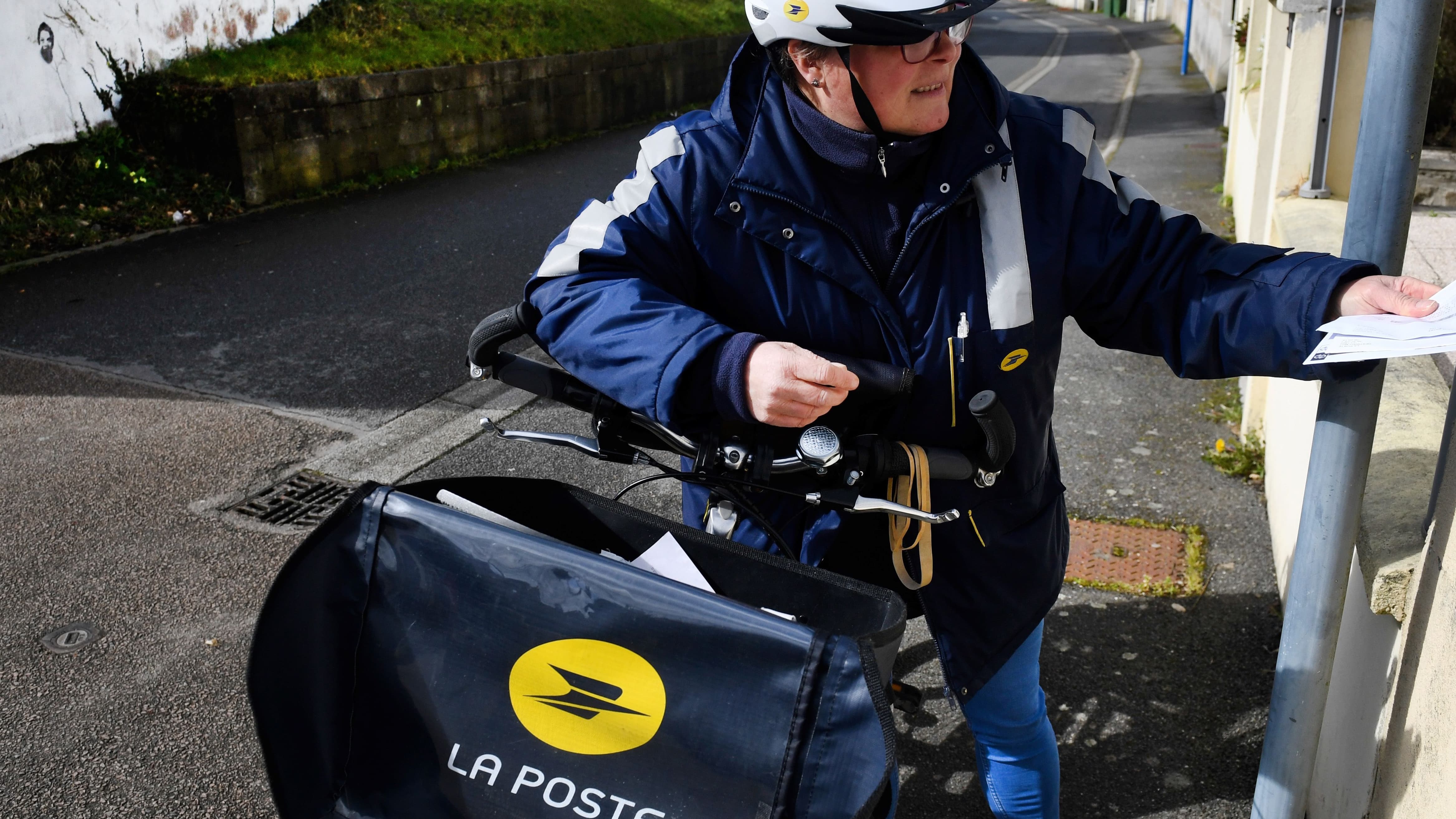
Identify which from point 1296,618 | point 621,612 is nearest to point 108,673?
point 621,612

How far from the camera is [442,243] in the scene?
27.4ft

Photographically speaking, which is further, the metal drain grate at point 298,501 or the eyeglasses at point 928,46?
the metal drain grate at point 298,501

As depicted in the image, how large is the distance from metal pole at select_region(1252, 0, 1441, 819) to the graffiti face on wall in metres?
9.09

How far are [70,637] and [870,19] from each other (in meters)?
3.18

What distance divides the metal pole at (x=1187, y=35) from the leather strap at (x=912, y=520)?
20.5 meters

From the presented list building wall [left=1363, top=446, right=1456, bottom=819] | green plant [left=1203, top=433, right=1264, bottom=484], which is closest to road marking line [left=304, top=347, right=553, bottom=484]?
green plant [left=1203, top=433, right=1264, bottom=484]

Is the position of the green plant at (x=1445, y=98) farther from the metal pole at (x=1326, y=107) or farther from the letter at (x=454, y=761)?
the letter at (x=454, y=761)

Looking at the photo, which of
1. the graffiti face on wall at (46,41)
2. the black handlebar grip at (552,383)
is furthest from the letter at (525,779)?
the graffiti face on wall at (46,41)

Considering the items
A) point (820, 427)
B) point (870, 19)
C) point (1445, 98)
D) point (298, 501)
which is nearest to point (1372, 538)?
point (820, 427)

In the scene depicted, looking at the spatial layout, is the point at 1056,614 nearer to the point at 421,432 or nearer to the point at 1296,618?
the point at 1296,618

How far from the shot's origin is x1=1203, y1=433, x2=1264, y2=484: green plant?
4496mm

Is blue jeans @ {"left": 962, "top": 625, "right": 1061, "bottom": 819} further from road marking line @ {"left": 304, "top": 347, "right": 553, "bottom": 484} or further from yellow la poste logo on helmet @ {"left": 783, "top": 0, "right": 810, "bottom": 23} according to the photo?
road marking line @ {"left": 304, "top": 347, "right": 553, "bottom": 484}

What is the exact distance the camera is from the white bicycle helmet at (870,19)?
1.65m

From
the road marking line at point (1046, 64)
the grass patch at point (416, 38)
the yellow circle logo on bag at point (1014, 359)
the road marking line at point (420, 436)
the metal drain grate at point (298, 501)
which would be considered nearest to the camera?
the yellow circle logo on bag at point (1014, 359)
